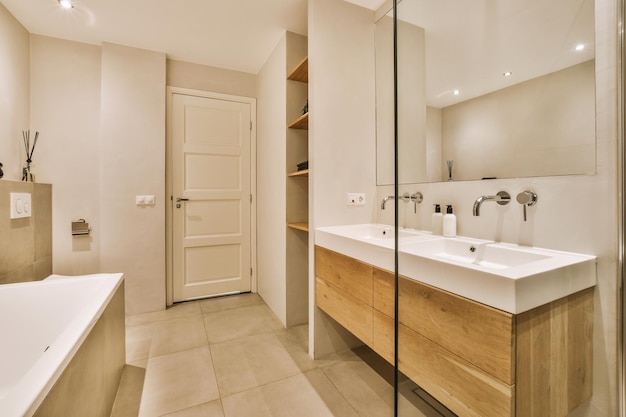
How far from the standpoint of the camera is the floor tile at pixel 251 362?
5.58 feet

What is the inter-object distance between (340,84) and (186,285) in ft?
7.98

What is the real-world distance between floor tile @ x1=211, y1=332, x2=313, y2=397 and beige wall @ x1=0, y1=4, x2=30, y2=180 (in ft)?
6.85

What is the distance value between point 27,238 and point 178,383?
1571mm

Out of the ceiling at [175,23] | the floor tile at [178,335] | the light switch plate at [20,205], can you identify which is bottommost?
the floor tile at [178,335]

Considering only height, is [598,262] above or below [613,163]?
below

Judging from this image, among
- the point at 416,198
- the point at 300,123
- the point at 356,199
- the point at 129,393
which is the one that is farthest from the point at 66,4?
the point at 416,198

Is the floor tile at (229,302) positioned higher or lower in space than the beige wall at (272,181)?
lower

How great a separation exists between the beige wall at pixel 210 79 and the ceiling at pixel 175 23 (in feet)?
0.55

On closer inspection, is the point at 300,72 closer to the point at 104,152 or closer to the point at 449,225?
the point at 449,225

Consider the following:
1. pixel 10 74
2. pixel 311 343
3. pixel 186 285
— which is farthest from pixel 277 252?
pixel 10 74

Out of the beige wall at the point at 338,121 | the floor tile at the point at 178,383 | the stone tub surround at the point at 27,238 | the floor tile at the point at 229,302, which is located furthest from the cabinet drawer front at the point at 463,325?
the stone tub surround at the point at 27,238

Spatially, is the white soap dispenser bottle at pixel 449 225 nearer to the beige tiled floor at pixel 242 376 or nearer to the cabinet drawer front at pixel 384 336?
the cabinet drawer front at pixel 384 336

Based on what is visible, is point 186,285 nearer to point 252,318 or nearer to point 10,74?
point 252,318

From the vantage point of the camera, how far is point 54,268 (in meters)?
2.49
